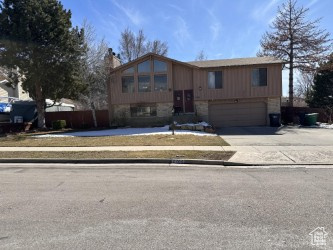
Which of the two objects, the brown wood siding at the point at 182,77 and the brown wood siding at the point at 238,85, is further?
the brown wood siding at the point at 182,77

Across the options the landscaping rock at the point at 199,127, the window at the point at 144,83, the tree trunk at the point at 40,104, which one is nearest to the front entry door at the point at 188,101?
the window at the point at 144,83

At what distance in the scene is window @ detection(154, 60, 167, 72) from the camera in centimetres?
2623

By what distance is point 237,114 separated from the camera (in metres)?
26.0

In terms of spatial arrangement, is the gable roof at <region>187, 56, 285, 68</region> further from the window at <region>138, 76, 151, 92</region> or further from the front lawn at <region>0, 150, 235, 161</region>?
the front lawn at <region>0, 150, 235, 161</region>

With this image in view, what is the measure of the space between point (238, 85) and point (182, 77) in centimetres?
474

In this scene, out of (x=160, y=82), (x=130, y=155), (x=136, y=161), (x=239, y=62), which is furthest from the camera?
(x=160, y=82)

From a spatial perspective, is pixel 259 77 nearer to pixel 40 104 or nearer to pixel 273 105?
pixel 273 105

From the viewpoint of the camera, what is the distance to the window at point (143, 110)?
2683 centimetres

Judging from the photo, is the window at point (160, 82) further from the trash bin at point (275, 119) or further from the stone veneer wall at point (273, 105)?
the trash bin at point (275, 119)

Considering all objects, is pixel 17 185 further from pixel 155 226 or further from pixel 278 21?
pixel 278 21

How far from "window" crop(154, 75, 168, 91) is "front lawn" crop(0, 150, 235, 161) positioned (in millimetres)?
15245

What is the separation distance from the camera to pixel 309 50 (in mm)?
30031

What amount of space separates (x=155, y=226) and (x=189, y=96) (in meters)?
22.2

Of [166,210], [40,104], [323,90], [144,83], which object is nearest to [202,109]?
[144,83]
